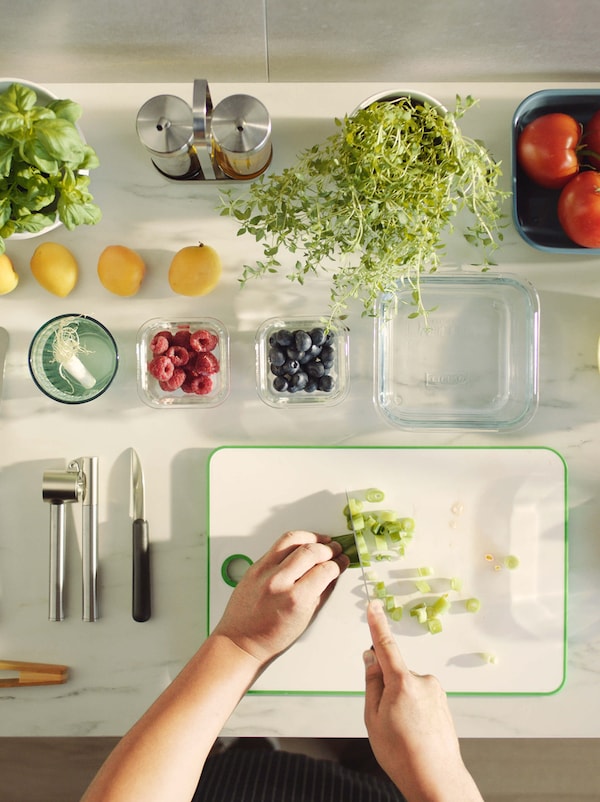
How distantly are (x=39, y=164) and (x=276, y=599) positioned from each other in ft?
2.19

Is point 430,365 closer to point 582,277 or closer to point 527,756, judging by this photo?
point 582,277

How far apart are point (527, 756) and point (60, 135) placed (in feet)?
4.97

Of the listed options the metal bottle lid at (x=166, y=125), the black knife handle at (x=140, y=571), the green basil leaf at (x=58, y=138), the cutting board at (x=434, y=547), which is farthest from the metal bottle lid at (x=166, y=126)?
the black knife handle at (x=140, y=571)

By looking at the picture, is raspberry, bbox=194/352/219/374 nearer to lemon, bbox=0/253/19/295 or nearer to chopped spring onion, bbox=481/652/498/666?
lemon, bbox=0/253/19/295

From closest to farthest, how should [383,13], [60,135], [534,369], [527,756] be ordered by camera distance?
[60,135] → [383,13] → [534,369] → [527,756]

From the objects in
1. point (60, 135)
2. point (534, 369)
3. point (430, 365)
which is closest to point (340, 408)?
point (430, 365)

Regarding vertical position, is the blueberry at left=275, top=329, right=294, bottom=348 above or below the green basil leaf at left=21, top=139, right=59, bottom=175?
below

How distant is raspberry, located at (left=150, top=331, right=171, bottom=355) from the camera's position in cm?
103

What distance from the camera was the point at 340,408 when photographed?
43.8 inches

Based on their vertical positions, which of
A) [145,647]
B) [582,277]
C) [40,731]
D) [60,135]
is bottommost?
[40,731]

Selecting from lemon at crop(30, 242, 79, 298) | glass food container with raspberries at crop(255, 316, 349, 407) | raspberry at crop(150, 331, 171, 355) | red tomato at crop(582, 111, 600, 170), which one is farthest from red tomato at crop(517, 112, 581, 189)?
lemon at crop(30, 242, 79, 298)

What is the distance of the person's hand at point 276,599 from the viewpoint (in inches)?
35.5

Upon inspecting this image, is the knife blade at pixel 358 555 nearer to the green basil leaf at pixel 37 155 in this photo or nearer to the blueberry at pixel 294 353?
the blueberry at pixel 294 353

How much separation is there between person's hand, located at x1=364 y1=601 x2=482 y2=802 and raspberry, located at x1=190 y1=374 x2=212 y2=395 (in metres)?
0.42
